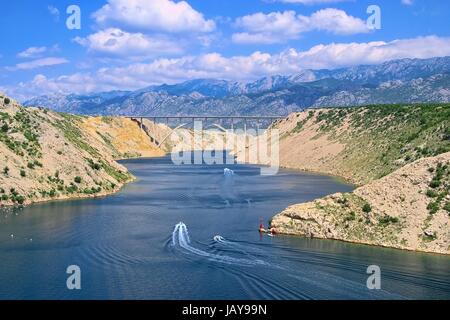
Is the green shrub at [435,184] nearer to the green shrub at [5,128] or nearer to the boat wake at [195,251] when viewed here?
the boat wake at [195,251]

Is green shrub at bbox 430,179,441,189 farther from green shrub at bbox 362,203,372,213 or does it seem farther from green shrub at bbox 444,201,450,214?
green shrub at bbox 362,203,372,213

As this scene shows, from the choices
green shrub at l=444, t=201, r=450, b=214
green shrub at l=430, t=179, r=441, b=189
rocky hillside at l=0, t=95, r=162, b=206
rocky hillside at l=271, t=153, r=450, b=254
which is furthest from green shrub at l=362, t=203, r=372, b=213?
rocky hillside at l=0, t=95, r=162, b=206

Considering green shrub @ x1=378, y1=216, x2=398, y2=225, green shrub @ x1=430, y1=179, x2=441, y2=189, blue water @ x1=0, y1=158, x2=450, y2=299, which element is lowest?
blue water @ x1=0, y1=158, x2=450, y2=299

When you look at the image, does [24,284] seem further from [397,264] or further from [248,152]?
[248,152]

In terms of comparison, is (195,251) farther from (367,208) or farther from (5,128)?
(5,128)

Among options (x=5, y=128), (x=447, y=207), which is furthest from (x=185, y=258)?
(x=5, y=128)

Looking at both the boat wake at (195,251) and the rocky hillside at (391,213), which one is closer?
the boat wake at (195,251)

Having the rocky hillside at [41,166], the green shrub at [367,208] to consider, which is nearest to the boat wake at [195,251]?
the green shrub at [367,208]

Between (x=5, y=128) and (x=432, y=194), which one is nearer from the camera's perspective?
(x=432, y=194)
